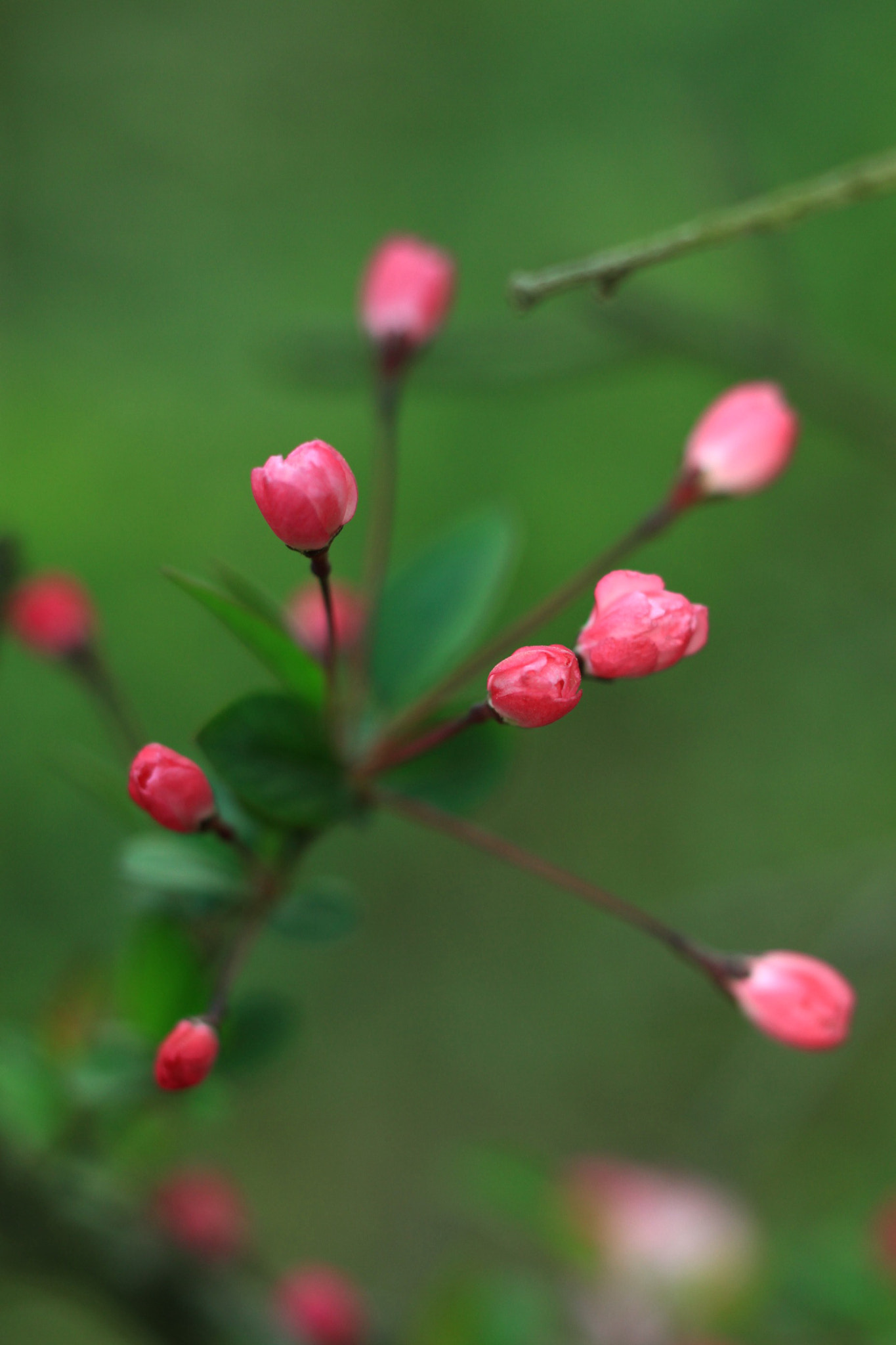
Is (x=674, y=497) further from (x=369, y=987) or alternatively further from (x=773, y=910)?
(x=369, y=987)

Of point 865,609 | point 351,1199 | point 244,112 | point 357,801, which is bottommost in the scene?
point 351,1199

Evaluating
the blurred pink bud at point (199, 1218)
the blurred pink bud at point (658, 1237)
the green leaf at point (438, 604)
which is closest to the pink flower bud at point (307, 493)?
the green leaf at point (438, 604)

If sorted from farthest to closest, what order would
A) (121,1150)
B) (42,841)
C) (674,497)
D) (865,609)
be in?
(42,841)
(865,609)
(121,1150)
(674,497)

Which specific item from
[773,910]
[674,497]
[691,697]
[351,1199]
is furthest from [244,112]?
[674,497]

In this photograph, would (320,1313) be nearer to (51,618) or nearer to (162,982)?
(162,982)

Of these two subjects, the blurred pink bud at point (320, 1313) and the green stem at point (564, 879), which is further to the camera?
the blurred pink bud at point (320, 1313)

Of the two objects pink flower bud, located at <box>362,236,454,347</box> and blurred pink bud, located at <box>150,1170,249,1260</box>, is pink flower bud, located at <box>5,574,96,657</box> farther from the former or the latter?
blurred pink bud, located at <box>150,1170,249,1260</box>

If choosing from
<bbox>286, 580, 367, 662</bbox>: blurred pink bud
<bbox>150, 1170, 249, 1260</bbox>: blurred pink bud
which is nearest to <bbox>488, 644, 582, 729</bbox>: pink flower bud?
<bbox>286, 580, 367, 662</bbox>: blurred pink bud

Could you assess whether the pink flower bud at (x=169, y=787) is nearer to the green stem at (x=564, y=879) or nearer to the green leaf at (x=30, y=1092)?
the green stem at (x=564, y=879)
